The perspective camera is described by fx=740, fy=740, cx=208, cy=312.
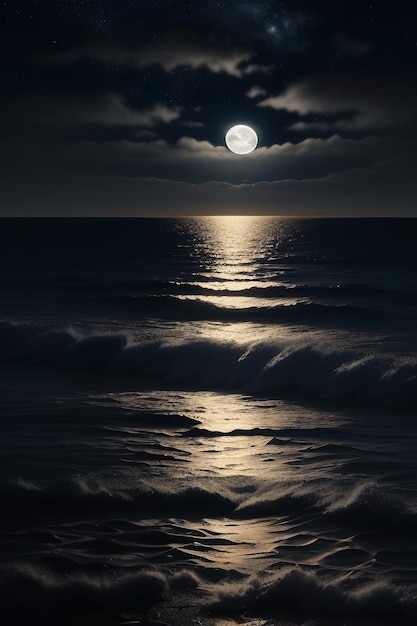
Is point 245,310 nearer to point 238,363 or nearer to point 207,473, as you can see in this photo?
point 238,363

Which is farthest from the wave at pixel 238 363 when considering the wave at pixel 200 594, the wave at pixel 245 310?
the wave at pixel 200 594

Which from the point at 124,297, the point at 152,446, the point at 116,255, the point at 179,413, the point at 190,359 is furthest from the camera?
the point at 116,255

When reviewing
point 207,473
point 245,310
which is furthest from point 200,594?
point 245,310

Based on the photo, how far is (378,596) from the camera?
8.35 metres

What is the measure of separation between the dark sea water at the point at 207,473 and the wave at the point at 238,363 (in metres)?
0.07

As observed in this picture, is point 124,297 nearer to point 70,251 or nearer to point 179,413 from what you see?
point 179,413

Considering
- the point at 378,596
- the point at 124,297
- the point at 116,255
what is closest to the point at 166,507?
the point at 378,596

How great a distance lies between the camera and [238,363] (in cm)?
2289

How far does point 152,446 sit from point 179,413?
301cm

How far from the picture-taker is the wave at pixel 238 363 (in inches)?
793

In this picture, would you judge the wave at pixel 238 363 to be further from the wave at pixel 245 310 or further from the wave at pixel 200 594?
the wave at pixel 200 594

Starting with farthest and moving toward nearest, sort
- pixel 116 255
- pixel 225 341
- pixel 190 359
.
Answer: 1. pixel 116 255
2. pixel 225 341
3. pixel 190 359

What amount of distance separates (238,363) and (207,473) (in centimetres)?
1041

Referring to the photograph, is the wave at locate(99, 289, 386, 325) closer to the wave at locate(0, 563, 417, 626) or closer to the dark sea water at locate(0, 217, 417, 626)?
the dark sea water at locate(0, 217, 417, 626)
